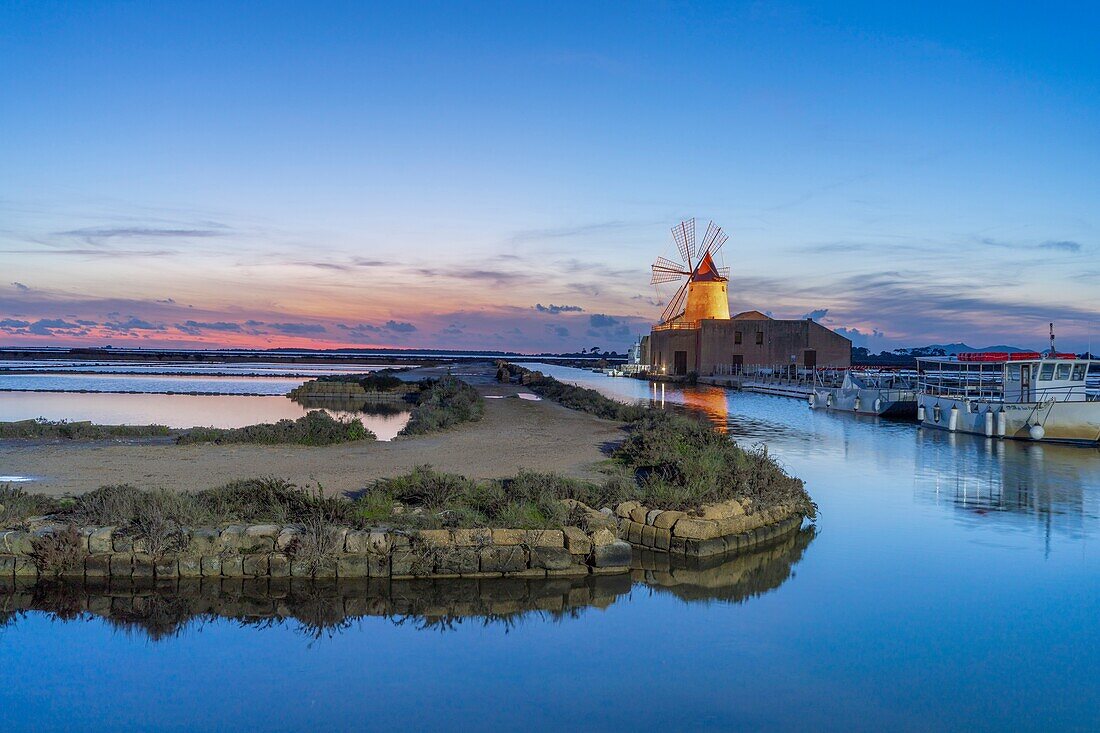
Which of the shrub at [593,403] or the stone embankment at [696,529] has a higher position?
the shrub at [593,403]

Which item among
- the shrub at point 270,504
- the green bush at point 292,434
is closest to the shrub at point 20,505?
the shrub at point 270,504

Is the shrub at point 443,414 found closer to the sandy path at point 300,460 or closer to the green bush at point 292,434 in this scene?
the sandy path at point 300,460

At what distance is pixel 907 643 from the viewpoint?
20.1 ft

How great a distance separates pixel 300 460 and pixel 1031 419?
16774 millimetres

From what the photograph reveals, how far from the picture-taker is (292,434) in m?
13.6

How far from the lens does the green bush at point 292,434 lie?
13.3 meters

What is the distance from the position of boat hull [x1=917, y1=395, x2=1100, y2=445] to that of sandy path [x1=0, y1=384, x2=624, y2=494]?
1086cm

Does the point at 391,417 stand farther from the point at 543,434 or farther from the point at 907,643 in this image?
the point at 907,643

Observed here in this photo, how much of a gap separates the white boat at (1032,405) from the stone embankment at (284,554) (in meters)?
16.4

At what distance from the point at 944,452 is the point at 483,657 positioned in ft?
48.3

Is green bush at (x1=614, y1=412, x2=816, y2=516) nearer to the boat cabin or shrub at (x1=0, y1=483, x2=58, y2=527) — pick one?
shrub at (x1=0, y1=483, x2=58, y2=527)

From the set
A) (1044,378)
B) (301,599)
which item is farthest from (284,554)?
(1044,378)

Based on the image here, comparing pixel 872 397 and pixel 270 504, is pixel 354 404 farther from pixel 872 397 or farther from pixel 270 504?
pixel 270 504

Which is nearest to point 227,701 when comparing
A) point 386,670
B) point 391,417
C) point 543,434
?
point 386,670
